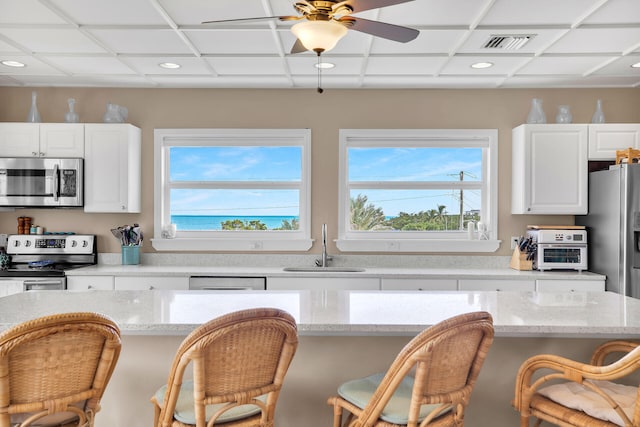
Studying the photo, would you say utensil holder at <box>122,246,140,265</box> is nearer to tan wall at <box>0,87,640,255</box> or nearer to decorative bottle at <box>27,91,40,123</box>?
tan wall at <box>0,87,640,255</box>

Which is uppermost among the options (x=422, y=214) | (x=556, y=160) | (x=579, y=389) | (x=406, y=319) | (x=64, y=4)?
(x=64, y=4)

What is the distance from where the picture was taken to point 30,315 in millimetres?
1997

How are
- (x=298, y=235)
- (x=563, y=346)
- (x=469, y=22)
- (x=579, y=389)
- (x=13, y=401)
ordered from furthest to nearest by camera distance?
(x=298, y=235) → (x=469, y=22) → (x=563, y=346) → (x=579, y=389) → (x=13, y=401)

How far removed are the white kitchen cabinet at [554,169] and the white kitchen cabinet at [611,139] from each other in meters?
0.08

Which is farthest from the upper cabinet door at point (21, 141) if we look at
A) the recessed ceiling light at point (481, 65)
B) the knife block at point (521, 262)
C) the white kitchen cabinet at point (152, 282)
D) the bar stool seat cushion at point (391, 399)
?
the knife block at point (521, 262)

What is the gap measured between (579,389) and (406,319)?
67cm

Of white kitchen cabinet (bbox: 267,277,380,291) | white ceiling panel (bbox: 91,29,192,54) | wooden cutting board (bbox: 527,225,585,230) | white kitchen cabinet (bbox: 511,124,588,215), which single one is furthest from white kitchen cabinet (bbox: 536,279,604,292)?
white ceiling panel (bbox: 91,29,192,54)

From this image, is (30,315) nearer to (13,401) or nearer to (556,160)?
(13,401)

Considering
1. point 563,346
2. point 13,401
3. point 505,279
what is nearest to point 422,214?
point 505,279

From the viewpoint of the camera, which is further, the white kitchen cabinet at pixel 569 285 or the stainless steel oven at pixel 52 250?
the stainless steel oven at pixel 52 250

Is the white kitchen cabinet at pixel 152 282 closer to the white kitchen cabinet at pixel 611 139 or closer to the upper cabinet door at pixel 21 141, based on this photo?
the upper cabinet door at pixel 21 141

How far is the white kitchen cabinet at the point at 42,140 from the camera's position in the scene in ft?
14.5

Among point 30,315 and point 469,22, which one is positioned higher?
point 469,22

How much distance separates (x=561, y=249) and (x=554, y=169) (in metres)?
0.67
